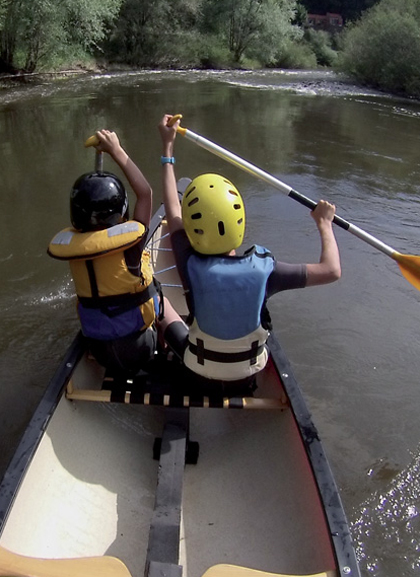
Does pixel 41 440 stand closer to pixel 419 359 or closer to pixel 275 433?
pixel 275 433

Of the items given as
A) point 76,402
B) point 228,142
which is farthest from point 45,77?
point 76,402

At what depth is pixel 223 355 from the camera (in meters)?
2.34

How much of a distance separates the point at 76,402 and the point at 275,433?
3.31 feet

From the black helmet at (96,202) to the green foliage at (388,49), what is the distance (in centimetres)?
2029

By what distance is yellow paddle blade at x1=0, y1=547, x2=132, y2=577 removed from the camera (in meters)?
1.56

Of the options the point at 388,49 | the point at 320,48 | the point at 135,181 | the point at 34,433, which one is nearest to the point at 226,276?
the point at 135,181

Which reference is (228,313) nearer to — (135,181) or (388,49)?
(135,181)

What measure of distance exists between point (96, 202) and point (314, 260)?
3.71 meters

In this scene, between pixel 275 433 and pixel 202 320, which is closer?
pixel 202 320

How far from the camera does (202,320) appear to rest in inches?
90.3

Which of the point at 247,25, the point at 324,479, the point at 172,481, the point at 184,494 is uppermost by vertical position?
the point at 247,25

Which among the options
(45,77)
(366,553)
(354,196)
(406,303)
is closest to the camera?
(366,553)

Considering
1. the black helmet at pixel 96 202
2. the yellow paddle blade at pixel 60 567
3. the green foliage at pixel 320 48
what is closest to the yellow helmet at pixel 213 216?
the black helmet at pixel 96 202

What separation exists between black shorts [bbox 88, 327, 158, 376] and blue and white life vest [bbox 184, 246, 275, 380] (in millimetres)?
293
